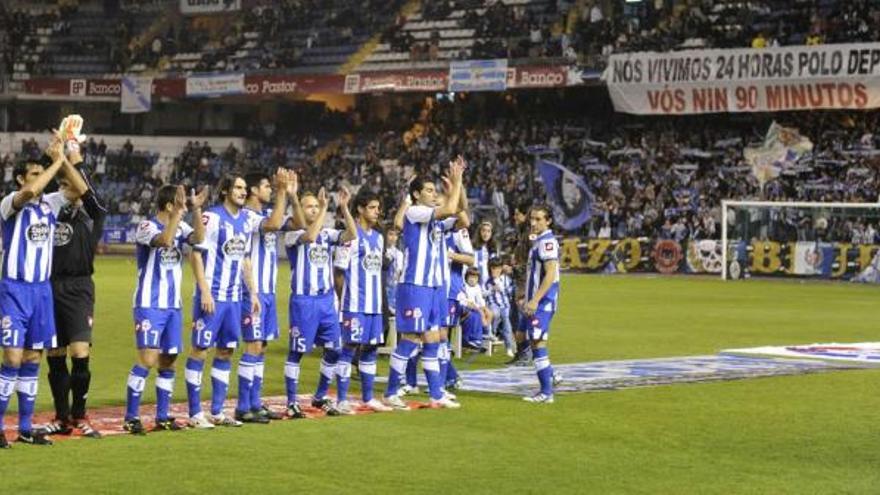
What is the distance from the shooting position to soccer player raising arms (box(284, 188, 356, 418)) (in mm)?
14031

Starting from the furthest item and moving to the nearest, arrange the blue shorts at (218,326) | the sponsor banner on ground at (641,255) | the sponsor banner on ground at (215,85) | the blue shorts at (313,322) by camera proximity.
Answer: the sponsor banner on ground at (215,85) < the sponsor banner on ground at (641,255) < the blue shorts at (313,322) < the blue shorts at (218,326)

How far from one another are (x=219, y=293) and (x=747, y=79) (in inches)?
1334

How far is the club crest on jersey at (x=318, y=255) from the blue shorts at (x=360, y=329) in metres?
0.62

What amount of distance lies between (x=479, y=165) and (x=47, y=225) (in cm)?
4015

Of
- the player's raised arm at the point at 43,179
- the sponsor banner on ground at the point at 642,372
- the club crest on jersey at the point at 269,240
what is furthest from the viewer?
the sponsor banner on ground at the point at 642,372

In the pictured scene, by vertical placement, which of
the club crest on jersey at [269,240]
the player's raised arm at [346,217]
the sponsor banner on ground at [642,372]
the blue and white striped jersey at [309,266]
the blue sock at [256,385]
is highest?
the player's raised arm at [346,217]

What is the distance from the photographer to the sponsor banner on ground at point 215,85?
188 ft

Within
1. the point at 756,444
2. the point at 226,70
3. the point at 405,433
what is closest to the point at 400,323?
the point at 405,433

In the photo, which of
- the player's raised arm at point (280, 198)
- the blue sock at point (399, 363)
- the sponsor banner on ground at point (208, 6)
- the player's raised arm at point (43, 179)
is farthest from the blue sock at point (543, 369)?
the sponsor banner on ground at point (208, 6)

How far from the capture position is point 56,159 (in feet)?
37.2

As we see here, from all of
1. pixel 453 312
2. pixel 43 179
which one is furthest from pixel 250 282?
pixel 453 312

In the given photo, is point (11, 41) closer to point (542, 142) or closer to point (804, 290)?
point (542, 142)

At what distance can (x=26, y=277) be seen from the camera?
11.6 metres

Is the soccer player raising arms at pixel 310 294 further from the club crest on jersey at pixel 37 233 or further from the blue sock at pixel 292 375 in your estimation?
the club crest on jersey at pixel 37 233
